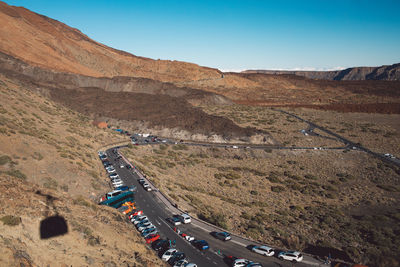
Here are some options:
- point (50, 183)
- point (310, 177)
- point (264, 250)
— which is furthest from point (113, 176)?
point (310, 177)

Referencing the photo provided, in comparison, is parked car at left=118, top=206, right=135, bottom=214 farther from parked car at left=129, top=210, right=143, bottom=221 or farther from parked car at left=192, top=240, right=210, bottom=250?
parked car at left=192, top=240, right=210, bottom=250

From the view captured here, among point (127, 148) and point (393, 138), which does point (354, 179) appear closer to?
point (393, 138)

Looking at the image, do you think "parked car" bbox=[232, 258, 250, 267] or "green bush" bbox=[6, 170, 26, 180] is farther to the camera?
"green bush" bbox=[6, 170, 26, 180]

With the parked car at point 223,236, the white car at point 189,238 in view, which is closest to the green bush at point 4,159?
the white car at point 189,238

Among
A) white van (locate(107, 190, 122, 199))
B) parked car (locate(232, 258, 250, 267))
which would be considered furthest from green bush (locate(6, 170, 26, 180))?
parked car (locate(232, 258, 250, 267))

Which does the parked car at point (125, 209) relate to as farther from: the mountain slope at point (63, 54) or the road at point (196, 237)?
the mountain slope at point (63, 54)

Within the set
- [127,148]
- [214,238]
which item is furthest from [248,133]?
[214,238]

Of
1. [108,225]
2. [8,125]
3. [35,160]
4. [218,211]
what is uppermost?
Answer: [8,125]
